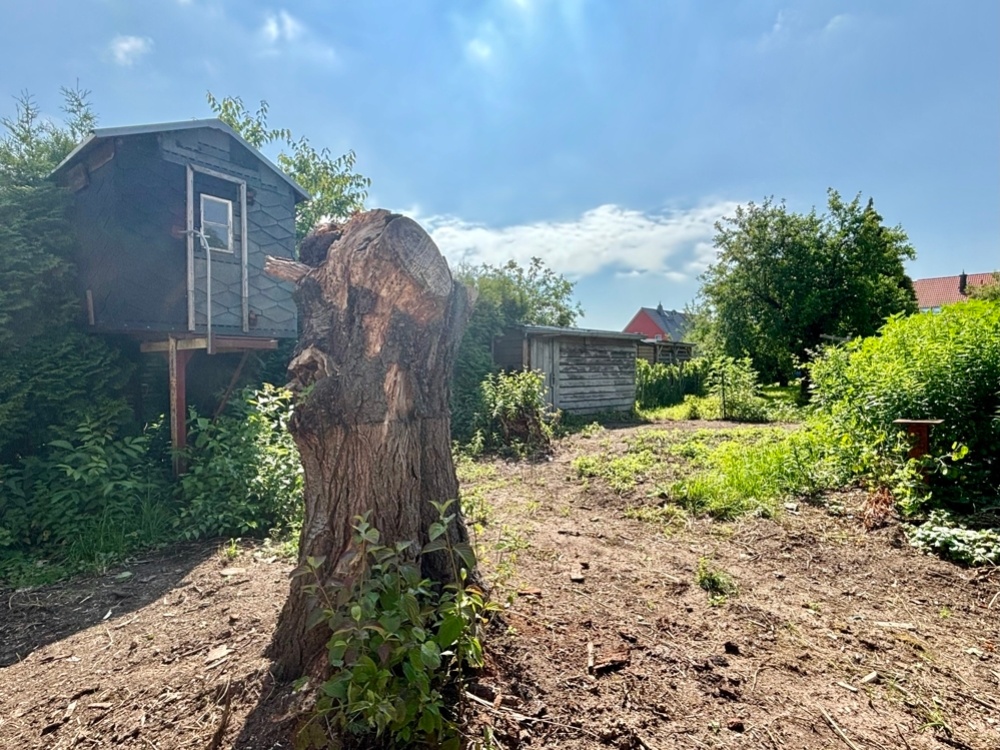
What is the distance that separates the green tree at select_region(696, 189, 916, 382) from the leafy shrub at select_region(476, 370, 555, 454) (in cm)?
1161

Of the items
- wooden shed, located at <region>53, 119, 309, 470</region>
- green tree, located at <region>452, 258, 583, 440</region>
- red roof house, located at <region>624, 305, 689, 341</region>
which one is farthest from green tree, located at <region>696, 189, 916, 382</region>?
red roof house, located at <region>624, 305, 689, 341</region>

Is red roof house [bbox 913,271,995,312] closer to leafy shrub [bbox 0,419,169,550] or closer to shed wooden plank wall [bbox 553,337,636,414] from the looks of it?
shed wooden plank wall [bbox 553,337,636,414]

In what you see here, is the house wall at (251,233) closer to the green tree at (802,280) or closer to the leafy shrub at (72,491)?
the leafy shrub at (72,491)

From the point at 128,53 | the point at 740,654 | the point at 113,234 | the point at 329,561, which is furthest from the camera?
the point at 128,53

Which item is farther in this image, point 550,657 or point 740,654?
point 740,654

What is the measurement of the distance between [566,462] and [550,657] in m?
4.88

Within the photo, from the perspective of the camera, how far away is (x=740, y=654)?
2.00m

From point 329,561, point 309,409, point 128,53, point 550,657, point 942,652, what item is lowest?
point 942,652

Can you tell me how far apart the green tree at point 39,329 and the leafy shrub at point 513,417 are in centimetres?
494

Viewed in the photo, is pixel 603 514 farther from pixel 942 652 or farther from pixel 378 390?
pixel 378 390

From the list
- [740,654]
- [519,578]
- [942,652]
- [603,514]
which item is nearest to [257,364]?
[603,514]

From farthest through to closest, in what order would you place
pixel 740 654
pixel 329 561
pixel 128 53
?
pixel 128 53
pixel 740 654
pixel 329 561

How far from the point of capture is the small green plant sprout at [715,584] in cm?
254

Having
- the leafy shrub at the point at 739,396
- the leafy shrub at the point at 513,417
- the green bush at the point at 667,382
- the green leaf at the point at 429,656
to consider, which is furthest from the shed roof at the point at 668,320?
the green leaf at the point at 429,656
